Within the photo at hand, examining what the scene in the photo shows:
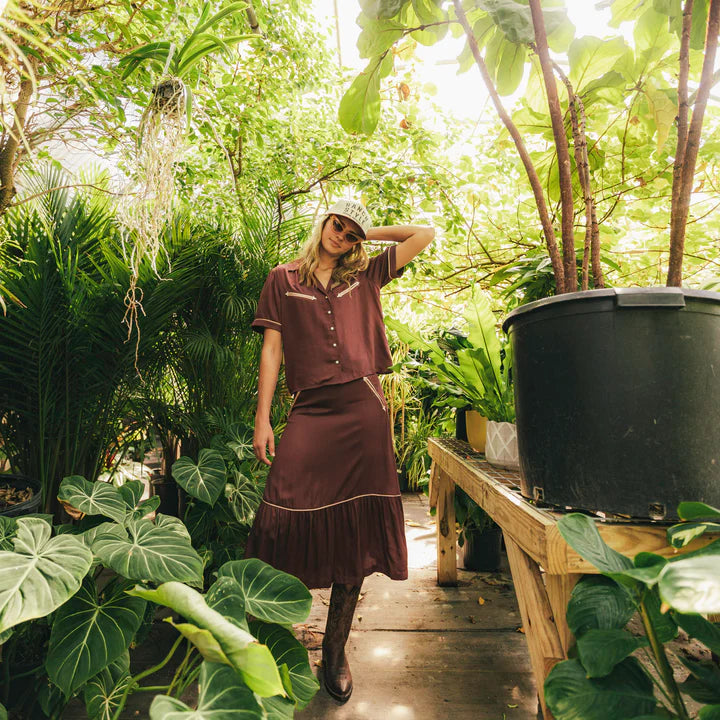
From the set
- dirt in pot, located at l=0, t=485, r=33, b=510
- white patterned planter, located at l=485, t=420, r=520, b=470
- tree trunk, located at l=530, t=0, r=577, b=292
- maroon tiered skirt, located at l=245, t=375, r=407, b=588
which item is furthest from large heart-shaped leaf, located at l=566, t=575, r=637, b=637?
dirt in pot, located at l=0, t=485, r=33, b=510

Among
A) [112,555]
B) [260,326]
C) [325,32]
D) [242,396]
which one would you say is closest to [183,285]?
[260,326]

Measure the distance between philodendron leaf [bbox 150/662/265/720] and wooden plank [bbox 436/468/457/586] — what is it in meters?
1.70

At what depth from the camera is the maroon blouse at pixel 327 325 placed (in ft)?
5.72

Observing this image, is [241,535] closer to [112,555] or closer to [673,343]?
[112,555]

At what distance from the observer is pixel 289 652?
1.21 metres

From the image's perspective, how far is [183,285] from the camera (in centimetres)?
217

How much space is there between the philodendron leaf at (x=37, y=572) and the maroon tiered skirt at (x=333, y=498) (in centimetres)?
73

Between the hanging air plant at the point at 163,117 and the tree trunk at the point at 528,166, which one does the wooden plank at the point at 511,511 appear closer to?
the tree trunk at the point at 528,166

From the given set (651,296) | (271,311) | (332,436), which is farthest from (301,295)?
(651,296)

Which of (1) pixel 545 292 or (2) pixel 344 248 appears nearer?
(2) pixel 344 248

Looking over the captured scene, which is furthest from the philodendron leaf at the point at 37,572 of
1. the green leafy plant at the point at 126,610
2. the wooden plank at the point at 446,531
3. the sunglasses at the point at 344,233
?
the wooden plank at the point at 446,531

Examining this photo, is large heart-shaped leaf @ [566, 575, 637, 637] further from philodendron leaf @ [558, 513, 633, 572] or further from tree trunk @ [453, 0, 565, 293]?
tree trunk @ [453, 0, 565, 293]

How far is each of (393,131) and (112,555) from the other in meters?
3.02

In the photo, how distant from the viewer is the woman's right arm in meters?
1.80
